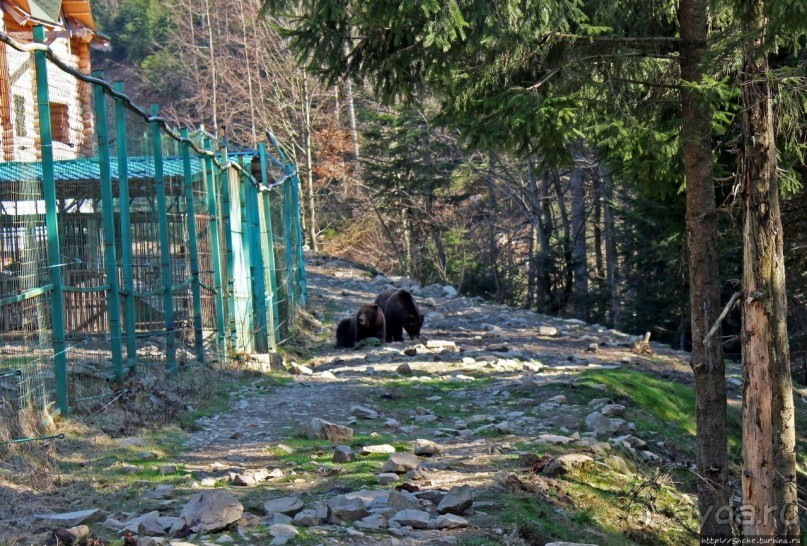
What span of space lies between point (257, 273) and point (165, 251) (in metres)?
3.84

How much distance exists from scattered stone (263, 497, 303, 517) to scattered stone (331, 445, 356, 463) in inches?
56.4

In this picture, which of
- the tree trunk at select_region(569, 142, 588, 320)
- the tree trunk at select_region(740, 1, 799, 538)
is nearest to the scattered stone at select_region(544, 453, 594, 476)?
the tree trunk at select_region(740, 1, 799, 538)

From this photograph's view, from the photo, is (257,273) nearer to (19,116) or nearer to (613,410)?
(613,410)

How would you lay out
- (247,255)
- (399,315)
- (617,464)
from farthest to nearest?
(399,315) → (247,255) → (617,464)

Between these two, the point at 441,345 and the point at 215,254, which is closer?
the point at 215,254

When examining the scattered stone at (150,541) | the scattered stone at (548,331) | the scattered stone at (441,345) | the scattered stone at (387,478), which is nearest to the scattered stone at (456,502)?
the scattered stone at (387,478)

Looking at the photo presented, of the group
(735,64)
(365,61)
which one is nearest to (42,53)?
(365,61)

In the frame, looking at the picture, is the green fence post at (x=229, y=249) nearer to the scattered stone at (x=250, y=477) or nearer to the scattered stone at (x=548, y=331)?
the scattered stone at (x=250, y=477)

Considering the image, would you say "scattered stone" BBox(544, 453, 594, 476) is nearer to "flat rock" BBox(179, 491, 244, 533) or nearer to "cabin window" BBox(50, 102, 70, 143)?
"flat rock" BBox(179, 491, 244, 533)

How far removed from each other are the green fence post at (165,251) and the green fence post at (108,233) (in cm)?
135

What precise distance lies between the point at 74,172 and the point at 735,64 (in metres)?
6.54

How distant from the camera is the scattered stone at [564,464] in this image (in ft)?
24.1

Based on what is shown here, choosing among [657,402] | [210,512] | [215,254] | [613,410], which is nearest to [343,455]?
[210,512]

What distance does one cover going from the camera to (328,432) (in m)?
8.30
